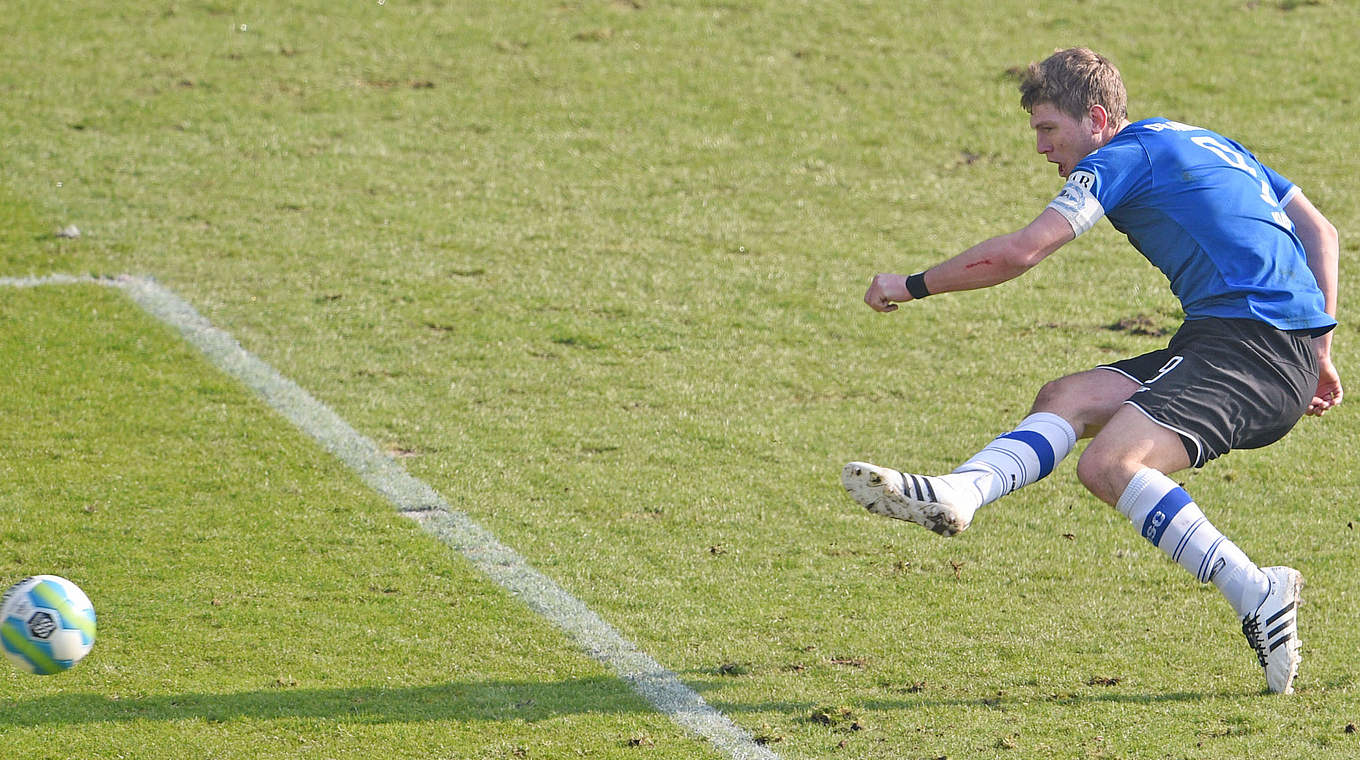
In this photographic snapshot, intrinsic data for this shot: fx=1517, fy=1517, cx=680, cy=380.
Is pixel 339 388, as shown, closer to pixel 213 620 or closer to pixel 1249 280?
pixel 213 620

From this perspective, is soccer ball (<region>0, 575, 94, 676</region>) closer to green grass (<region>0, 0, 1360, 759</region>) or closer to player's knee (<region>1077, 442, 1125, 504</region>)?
A: green grass (<region>0, 0, 1360, 759</region>)

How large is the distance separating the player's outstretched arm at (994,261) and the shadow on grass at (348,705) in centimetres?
147

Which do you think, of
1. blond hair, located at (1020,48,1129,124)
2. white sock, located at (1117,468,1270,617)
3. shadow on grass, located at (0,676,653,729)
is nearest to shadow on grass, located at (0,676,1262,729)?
shadow on grass, located at (0,676,653,729)

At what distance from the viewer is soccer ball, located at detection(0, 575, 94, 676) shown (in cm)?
423

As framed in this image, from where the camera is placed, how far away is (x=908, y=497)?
424 cm

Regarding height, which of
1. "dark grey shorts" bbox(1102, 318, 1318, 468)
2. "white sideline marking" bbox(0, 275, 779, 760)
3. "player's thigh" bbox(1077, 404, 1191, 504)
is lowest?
"white sideline marking" bbox(0, 275, 779, 760)

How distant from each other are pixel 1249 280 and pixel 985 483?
100 centimetres

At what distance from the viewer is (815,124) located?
10.9 m

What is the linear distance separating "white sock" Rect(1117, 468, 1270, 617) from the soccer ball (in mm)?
3009

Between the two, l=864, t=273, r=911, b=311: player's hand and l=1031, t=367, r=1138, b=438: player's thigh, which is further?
l=1031, t=367, r=1138, b=438: player's thigh

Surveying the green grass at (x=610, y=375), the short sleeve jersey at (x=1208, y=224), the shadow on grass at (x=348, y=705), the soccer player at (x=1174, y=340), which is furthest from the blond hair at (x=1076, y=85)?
the shadow on grass at (x=348, y=705)

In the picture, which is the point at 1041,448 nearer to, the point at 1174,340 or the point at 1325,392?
the point at 1174,340

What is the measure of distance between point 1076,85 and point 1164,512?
1308 mm

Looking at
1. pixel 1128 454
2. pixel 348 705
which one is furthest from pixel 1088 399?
pixel 348 705
